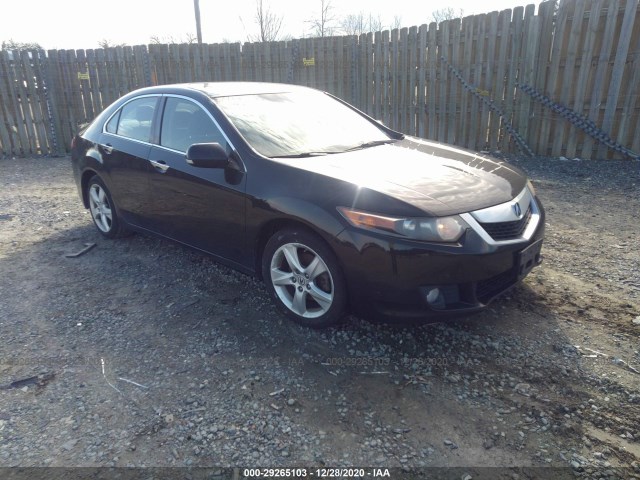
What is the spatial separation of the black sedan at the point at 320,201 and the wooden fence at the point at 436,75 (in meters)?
4.84

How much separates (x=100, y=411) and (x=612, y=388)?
2932mm

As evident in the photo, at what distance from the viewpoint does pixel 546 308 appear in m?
3.47

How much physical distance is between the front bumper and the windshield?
1085mm

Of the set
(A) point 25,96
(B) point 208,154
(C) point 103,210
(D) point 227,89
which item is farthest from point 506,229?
(A) point 25,96

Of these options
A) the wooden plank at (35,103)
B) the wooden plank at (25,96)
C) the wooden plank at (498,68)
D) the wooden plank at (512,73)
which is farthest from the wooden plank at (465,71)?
the wooden plank at (25,96)

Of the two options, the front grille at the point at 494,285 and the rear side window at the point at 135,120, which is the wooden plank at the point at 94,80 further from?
the front grille at the point at 494,285

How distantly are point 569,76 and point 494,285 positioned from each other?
6333mm

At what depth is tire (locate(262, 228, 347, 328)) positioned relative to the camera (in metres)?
3.03

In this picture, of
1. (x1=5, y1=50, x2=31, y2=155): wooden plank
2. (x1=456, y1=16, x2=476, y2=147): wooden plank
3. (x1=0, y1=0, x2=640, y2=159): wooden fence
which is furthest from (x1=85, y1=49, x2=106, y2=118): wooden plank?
(x1=456, y1=16, x2=476, y2=147): wooden plank

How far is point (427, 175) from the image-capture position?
3242 mm

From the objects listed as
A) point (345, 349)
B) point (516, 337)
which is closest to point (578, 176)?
point (516, 337)

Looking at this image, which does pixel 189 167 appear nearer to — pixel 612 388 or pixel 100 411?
pixel 100 411

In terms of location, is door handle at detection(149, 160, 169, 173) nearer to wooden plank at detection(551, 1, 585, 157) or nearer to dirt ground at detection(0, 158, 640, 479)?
dirt ground at detection(0, 158, 640, 479)

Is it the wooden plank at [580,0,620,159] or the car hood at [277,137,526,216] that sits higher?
the wooden plank at [580,0,620,159]
